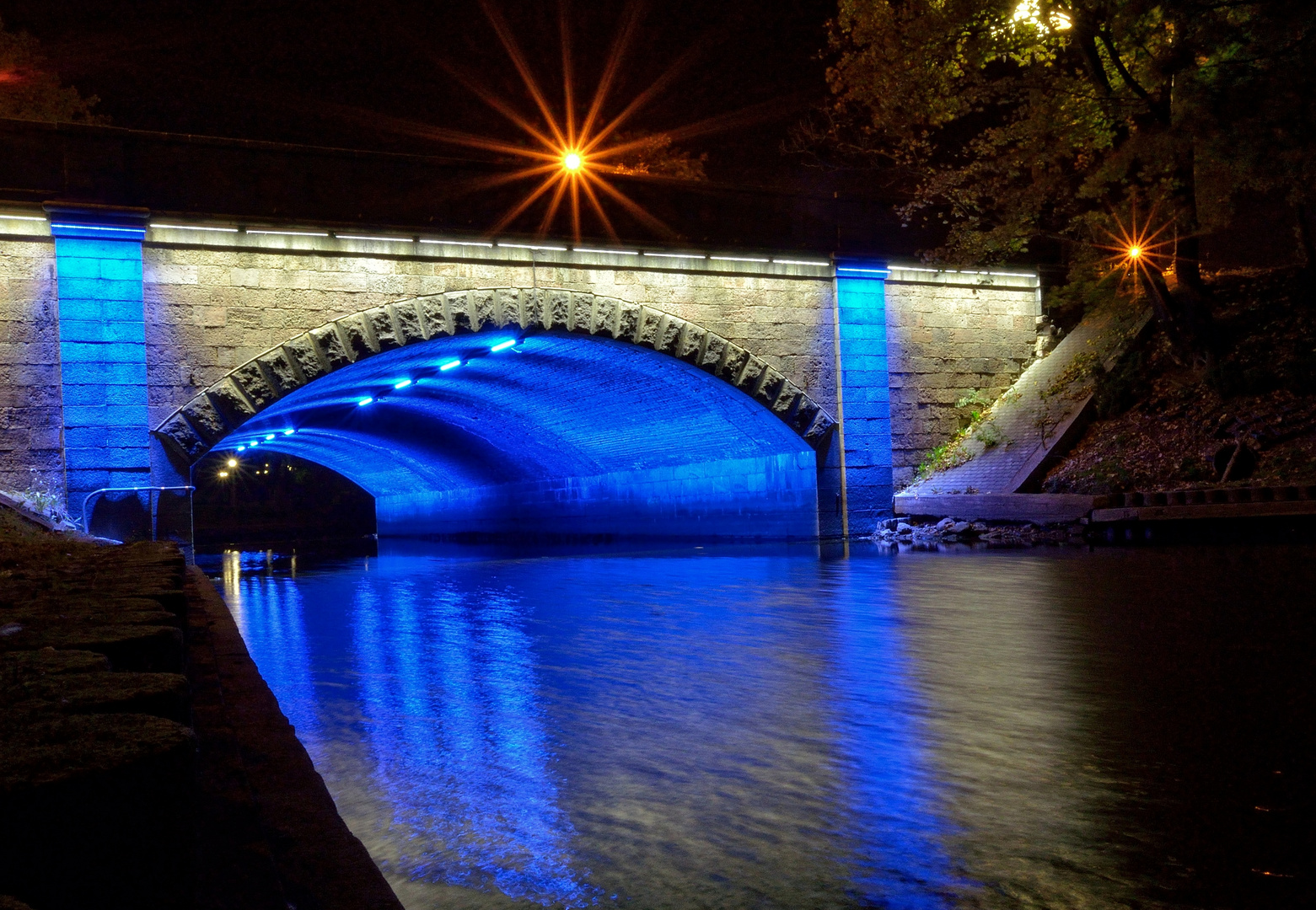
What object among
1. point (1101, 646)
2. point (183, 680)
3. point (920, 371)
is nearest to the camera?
point (183, 680)

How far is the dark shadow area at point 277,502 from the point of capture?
50406 mm

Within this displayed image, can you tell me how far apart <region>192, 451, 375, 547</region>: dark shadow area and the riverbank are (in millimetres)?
46432

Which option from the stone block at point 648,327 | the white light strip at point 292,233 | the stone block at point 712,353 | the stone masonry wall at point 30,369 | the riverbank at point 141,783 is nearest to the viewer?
the riverbank at point 141,783

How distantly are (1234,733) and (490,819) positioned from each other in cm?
249

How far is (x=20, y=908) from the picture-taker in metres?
0.93

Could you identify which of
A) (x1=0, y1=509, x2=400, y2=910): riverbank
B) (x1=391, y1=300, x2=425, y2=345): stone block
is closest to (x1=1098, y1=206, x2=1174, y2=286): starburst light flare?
(x1=391, y1=300, x2=425, y2=345): stone block

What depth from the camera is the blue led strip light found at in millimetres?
14766

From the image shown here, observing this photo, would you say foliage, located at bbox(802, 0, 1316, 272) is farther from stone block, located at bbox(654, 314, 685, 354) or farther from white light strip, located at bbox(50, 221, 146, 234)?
white light strip, located at bbox(50, 221, 146, 234)

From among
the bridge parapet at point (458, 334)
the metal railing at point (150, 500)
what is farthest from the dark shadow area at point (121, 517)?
the bridge parapet at point (458, 334)

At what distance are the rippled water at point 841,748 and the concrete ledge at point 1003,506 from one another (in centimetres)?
655

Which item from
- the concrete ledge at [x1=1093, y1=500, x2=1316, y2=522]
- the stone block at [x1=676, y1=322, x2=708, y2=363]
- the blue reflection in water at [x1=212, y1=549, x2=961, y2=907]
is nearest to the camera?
the blue reflection in water at [x1=212, y1=549, x2=961, y2=907]

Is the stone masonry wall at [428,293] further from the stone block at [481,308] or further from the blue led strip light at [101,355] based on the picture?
the stone block at [481,308]

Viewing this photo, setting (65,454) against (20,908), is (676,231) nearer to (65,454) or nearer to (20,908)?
(65,454)

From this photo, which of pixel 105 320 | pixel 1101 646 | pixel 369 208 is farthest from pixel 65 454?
pixel 1101 646
